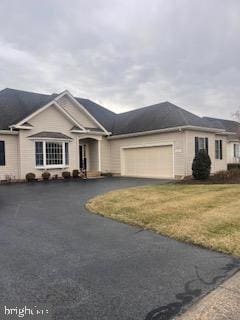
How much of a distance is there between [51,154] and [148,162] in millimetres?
6977

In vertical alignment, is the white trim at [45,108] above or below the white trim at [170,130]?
above

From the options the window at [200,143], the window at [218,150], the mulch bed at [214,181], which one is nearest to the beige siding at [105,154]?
the window at [200,143]

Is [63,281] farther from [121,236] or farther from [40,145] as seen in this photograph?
[40,145]

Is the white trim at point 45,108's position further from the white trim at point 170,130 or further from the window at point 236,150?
the window at point 236,150

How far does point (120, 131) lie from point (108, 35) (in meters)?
9.34

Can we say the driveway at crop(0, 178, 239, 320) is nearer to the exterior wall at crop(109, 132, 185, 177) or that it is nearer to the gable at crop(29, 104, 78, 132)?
the exterior wall at crop(109, 132, 185, 177)

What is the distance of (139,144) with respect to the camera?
73.7ft

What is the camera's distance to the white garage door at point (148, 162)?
2064 cm

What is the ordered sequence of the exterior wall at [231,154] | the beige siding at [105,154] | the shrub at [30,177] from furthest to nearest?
the exterior wall at [231,154] → the beige siding at [105,154] → the shrub at [30,177]

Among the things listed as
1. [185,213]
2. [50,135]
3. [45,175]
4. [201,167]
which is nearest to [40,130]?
[50,135]

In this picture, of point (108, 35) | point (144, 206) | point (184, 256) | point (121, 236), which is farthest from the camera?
point (108, 35)

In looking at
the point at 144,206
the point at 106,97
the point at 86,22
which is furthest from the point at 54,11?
the point at 106,97

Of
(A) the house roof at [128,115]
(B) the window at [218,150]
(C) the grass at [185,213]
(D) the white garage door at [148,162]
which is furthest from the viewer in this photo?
(B) the window at [218,150]

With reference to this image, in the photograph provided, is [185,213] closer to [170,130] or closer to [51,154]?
[170,130]
